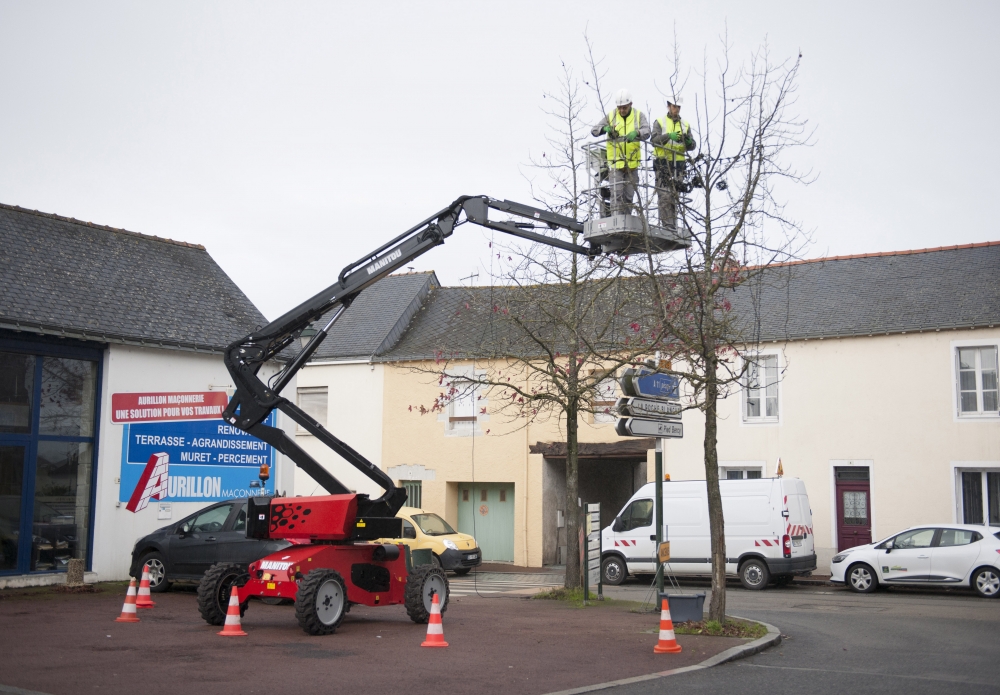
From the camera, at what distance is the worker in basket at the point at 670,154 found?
42.7 ft

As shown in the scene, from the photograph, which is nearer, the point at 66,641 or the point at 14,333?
the point at 66,641

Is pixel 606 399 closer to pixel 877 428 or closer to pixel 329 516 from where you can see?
pixel 877 428

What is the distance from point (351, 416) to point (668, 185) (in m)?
18.4

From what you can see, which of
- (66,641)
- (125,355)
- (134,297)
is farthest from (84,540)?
(66,641)

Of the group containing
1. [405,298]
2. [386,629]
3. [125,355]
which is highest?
[405,298]

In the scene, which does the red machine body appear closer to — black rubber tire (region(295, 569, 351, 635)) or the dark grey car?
black rubber tire (region(295, 569, 351, 635))

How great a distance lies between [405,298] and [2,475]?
53.5 ft

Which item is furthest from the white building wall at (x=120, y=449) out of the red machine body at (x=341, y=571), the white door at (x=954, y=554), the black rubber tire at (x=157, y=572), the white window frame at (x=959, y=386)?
the white window frame at (x=959, y=386)

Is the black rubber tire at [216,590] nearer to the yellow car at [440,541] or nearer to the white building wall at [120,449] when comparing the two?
the white building wall at [120,449]

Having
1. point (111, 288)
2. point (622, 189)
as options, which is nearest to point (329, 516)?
point (622, 189)

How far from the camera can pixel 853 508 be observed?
2388 cm

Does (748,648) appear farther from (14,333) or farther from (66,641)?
(14,333)

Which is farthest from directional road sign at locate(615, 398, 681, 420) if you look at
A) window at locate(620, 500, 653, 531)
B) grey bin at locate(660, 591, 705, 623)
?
window at locate(620, 500, 653, 531)

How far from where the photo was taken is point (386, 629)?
12969mm
